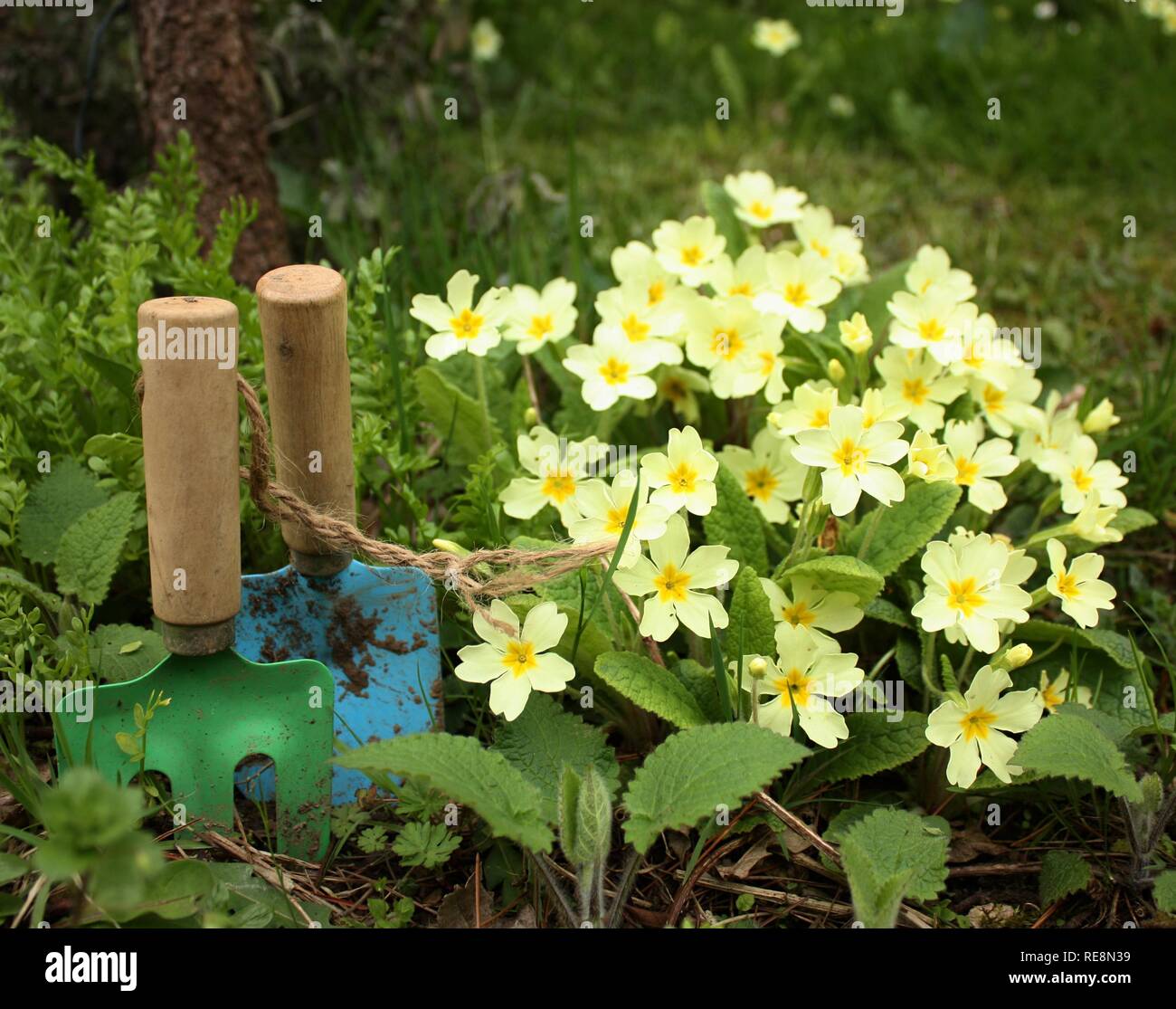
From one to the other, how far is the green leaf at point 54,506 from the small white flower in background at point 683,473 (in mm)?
907

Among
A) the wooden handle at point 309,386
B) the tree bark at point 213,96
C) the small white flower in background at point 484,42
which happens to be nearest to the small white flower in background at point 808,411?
the wooden handle at point 309,386

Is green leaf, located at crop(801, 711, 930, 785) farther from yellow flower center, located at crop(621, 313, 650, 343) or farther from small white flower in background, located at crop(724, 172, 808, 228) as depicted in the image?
small white flower in background, located at crop(724, 172, 808, 228)

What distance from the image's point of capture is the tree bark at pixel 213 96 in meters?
2.63

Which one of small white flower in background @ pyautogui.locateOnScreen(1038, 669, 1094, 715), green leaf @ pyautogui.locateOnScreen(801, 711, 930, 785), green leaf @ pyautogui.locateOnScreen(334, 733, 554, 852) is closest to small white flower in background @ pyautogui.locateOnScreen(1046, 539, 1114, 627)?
small white flower in background @ pyautogui.locateOnScreen(1038, 669, 1094, 715)

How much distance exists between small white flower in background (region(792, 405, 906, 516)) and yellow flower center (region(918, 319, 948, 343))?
0.38m

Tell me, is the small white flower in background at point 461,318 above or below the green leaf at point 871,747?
above

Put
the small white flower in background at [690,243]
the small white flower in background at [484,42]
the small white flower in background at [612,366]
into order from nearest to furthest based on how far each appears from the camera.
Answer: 1. the small white flower in background at [612,366]
2. the small white flower in background at [690,243]
3. the small white flower in background at [484,42]

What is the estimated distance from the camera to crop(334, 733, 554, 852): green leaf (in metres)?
1.44

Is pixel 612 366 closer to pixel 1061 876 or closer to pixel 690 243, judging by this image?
pixel 690 243

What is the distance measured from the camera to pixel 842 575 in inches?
69.8

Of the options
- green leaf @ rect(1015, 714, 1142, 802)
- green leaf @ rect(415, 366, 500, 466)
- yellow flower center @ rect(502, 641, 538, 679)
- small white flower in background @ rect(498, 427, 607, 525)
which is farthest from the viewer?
green leaf @ rect(415, 366, 500, 466)

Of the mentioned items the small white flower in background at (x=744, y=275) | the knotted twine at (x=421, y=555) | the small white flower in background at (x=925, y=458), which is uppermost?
the small white flower in background at (x=744, y=275)

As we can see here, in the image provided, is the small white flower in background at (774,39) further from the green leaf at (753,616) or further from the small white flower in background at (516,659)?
the small white flower in background at (516,659)

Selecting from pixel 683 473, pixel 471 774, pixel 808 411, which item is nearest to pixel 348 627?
pixel 471 774
